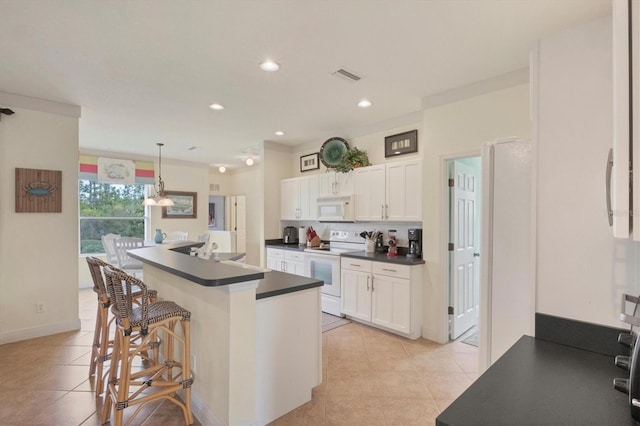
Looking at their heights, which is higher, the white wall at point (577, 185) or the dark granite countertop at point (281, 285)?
the white wall at point (577, 185)

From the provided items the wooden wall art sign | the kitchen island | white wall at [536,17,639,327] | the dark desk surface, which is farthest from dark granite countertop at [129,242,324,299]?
the wooden wall art sign

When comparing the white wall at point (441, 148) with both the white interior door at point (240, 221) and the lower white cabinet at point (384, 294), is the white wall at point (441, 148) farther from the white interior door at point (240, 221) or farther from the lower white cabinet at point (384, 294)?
the white interior door at point (240, 221)

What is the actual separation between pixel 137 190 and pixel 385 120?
215 inches

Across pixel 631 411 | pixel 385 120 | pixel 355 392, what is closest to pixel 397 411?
pixel 355 392

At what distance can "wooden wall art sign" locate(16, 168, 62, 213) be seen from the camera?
3.47 meters

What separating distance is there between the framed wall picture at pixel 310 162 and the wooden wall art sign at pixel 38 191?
340 cm

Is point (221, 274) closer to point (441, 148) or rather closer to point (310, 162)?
point (441, 148)

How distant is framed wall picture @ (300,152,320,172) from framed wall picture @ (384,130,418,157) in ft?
4.52

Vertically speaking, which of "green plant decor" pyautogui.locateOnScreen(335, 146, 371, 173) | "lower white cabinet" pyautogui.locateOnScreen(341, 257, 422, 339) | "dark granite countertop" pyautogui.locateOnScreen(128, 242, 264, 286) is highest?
"green plant decor" pyautogui.locateOnScreen(335, 146, 371, 173)

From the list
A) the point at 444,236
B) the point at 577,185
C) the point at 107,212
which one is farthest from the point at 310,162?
the point at 577,185

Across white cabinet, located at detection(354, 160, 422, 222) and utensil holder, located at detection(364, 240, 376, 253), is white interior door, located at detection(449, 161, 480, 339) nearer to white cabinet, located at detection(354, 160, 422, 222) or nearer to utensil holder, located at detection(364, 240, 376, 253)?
white cabinet, located at detection(354, 160, 422, 222)

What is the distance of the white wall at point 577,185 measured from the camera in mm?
1228

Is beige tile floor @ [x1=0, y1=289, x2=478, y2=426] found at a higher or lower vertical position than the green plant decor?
lower

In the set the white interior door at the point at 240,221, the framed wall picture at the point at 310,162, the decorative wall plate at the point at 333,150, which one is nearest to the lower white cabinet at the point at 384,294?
the decorative wall plate at the point at 333,150
